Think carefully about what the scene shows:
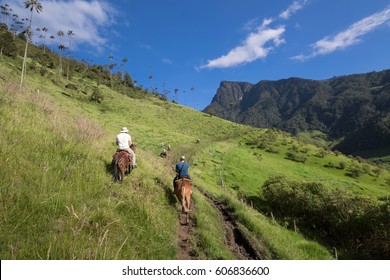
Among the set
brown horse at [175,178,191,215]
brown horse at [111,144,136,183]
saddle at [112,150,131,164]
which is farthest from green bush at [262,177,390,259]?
saddle at [112,150,131,164]

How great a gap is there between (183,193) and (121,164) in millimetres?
3054

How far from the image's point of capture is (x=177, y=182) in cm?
1298

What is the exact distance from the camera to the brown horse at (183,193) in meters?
11.8

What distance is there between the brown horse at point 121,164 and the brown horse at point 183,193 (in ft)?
7.85

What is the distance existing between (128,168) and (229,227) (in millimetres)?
5517

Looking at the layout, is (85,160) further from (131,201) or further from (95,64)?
(95,64)

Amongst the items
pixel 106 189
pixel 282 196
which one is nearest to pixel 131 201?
pixel 106 189

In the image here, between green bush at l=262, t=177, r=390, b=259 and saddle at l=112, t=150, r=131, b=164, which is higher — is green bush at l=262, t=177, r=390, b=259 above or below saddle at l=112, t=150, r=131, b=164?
below

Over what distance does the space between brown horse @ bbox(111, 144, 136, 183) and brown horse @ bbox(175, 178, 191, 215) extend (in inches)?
94.2

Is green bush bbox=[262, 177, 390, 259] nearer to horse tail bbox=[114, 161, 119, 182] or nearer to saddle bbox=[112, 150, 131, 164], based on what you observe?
saddle bbox=[112, 150, 131, 164]

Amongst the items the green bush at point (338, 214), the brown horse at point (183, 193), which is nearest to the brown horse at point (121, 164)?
the brown horse at point (183, 193)

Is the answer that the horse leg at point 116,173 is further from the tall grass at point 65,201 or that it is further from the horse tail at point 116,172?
the tall grass at point 65,201

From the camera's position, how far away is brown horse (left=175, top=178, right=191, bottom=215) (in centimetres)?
1183

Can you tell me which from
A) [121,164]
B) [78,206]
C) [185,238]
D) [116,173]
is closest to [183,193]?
[185,238]
